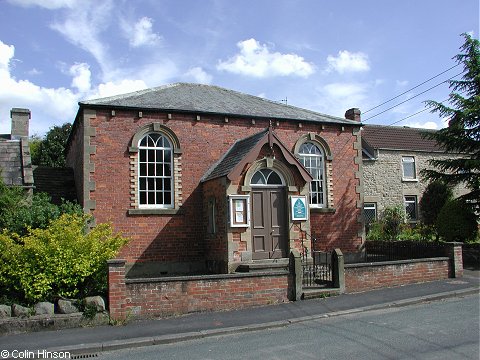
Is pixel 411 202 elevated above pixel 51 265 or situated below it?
above

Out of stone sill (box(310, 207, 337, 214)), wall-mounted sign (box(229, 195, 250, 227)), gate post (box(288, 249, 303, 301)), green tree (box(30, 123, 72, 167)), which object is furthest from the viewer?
green tree (box(30, 123, 72, 167))

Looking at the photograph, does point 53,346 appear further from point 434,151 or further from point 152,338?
point 434,151

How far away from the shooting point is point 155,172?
1575 cm

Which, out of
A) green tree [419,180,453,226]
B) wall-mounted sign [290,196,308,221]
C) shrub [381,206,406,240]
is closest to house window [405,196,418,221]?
green tree [419,180,453,226]

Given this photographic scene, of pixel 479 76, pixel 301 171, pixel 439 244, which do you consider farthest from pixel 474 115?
pixel 301 171

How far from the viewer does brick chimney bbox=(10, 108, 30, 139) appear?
1984cm

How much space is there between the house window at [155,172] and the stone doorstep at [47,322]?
6440mm

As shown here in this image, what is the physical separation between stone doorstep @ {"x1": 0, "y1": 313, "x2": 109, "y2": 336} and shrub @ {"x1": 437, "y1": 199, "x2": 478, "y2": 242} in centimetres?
1406

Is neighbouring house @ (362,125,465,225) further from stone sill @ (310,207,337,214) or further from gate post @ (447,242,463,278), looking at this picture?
gate post @ (447,242,463,278)

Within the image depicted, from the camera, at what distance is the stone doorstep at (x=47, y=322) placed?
890 centimetres

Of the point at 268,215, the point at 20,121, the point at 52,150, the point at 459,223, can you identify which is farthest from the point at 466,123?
the point at 52,150

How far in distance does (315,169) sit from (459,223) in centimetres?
607

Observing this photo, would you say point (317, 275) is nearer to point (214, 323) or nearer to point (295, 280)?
point (295, 280)

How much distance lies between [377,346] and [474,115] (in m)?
12.7
